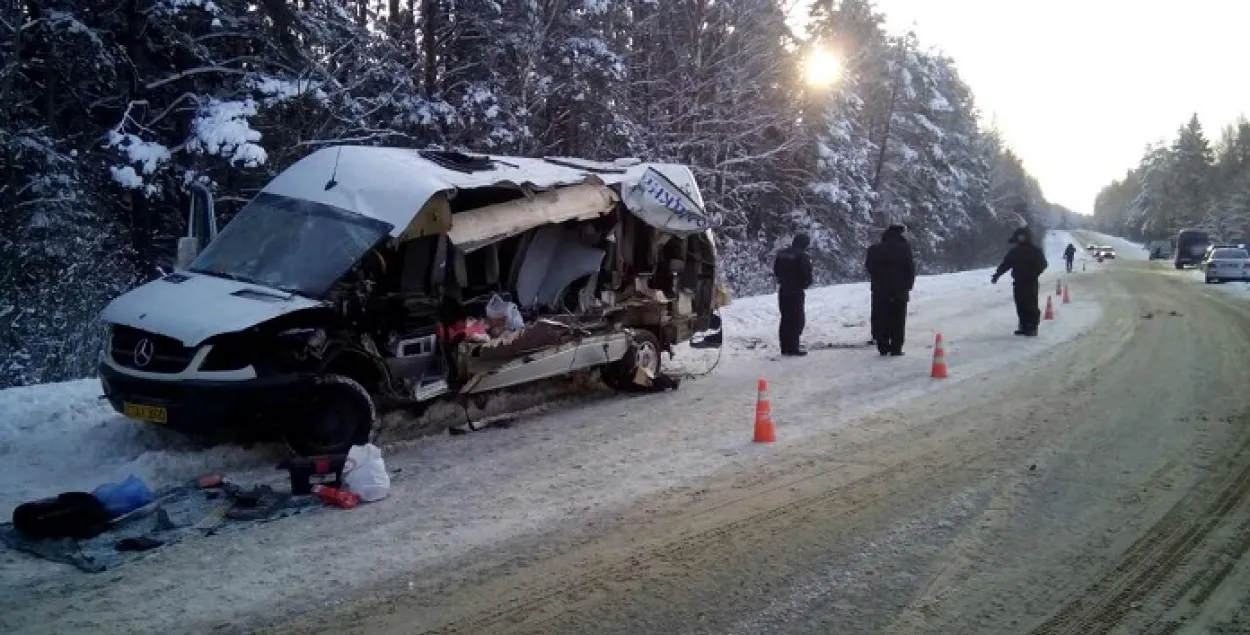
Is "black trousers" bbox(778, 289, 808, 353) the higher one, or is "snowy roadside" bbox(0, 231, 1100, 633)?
"black trousers" bbox(778, 289, 808, 353)

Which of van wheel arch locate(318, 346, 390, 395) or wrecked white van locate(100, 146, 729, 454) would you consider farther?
van wheel arch locate(318, 346, 390, 395)

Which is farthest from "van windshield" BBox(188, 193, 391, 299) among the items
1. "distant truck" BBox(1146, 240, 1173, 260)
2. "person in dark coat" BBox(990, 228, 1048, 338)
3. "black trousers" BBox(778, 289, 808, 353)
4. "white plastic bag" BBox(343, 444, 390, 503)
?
"distant truck" BBox(1146, 240, 1173, 260)

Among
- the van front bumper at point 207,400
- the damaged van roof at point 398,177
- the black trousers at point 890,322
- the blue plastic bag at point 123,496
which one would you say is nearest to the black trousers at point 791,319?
the black trousers at point 890,322

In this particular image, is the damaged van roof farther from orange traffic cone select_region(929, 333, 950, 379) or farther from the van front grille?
orange traffic cone select_region(929, 333, 950, 379)

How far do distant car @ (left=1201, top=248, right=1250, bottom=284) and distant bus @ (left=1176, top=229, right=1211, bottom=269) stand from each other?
743 inches

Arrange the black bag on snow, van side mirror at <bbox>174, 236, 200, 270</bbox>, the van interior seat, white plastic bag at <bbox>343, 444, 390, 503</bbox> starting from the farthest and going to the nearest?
the van interior seat < van side mirror at <bbox>174, 236, 200, 270</bbox> < white plastic bag at <bbox>343, 444, 390, 503</bbox> < the black bag on snow

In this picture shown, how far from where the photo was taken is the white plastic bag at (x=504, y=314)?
858cm

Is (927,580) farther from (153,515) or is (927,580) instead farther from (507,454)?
(153,515)

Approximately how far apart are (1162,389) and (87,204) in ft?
53.2

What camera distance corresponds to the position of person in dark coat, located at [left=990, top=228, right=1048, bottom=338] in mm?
15633

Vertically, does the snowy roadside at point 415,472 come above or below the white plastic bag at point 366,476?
below

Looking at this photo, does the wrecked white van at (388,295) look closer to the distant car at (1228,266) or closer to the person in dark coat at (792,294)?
the person in dark coat at (792,294)

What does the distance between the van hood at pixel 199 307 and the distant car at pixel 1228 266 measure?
40407mm

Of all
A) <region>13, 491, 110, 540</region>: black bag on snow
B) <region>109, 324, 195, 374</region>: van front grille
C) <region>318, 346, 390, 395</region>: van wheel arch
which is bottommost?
<region>13, 491, 110, 540</region>: black bag on snow
